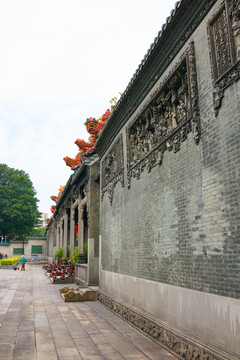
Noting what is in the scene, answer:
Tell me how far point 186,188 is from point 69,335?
3.89 meters

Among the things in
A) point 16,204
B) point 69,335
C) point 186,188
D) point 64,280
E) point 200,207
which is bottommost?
point 64,280

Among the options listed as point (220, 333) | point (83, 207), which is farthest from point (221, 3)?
point (83, 207)

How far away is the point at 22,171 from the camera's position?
176ft

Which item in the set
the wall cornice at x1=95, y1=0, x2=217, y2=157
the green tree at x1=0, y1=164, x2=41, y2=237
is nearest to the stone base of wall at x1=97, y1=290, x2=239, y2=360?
the wall cornice at x1=95, y1=0, x2=217, y2=157

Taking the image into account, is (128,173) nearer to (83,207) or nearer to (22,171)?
(83,207)

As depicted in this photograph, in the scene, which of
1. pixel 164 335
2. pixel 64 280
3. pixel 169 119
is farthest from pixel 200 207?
pixel 64 280

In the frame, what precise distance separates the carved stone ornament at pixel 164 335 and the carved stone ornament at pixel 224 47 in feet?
11.4

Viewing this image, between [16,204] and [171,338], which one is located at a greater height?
[16,204]

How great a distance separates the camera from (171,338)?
552cm

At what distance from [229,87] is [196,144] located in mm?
1112

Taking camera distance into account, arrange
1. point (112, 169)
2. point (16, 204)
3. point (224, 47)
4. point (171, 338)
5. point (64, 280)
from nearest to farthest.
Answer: point (224, 47) → point (171, 338) → point (112, 169) → point (64, 280) → point (16, 204)

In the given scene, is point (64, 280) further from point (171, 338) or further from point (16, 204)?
point (16, 204)

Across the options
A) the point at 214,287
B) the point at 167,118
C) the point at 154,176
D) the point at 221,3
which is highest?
the point at 221,3

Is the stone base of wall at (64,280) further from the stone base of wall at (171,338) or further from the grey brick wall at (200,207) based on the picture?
the grey brick wall at (200,207)
